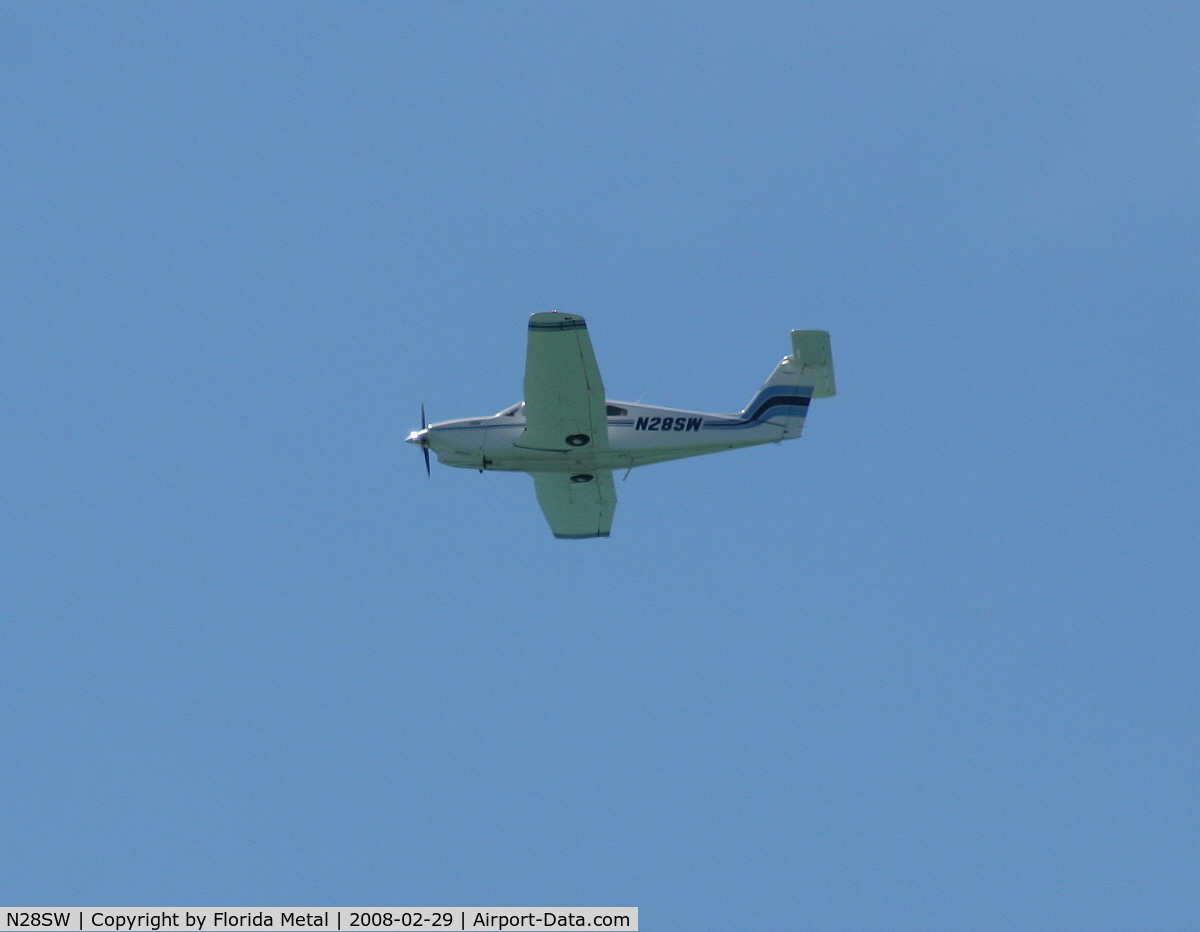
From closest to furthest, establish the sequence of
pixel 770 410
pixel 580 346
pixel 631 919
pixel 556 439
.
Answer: pixel 631 919 < pixel 580 346 < pixel 556 439 < pixel 770 410

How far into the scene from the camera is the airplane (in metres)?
22.5

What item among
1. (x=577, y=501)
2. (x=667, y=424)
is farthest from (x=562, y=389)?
(x=577, y=501)

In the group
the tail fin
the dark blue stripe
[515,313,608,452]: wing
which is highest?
the tail fin

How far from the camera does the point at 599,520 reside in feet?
87.5

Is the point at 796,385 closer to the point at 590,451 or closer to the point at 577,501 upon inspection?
the point at 590,451

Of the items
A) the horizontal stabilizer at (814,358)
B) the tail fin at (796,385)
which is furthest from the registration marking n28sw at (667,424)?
the horizontal stabilizer at (814,358)

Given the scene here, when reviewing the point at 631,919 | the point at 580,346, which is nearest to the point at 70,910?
the point at 631,919

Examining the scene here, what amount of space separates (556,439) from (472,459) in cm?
174

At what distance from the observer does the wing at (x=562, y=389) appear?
72.3 feet

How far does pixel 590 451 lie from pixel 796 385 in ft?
14.1

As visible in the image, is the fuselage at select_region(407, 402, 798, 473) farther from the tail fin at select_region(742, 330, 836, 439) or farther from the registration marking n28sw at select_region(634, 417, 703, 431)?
the tail fin at select_region(742, 330, 836, 439)

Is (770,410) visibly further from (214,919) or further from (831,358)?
(214,919)

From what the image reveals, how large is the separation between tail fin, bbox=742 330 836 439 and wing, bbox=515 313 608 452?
3.39 metres

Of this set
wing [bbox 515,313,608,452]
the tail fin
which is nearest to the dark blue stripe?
wing [bbox 515,313,608,452]
